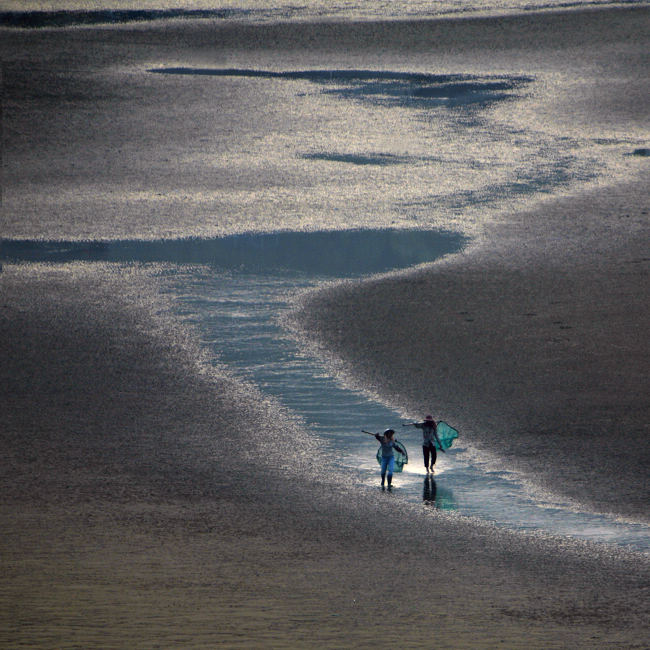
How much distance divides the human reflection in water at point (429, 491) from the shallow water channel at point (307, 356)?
0.01 m

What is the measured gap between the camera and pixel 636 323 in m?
21.4

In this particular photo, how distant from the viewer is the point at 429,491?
15656 mm

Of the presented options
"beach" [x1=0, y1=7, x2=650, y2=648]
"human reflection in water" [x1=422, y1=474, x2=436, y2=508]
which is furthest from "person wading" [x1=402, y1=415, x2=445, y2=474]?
"beach" [x1=0, y1=7, x2=650, y2=648]

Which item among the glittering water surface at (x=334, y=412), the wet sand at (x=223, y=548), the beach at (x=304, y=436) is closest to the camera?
the wet sand at (x=223, y=548)

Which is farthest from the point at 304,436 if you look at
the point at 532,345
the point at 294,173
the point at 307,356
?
the point at 294,173

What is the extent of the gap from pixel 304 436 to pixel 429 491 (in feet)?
8.64

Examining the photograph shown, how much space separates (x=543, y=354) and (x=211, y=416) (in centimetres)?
612

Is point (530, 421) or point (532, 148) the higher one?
point (532, 148)

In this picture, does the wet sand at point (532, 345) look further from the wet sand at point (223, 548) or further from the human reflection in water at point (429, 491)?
the wet sand at point (223, 548)

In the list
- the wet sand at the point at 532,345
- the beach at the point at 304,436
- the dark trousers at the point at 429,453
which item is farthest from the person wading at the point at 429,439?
the wet sand at the point at 532,345

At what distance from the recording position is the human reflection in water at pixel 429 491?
1529cm

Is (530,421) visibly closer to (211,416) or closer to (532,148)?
(211,416)

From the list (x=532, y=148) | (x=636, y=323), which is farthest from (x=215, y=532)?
(x=532, y=148)

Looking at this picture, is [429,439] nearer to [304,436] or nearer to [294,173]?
[304,436]
